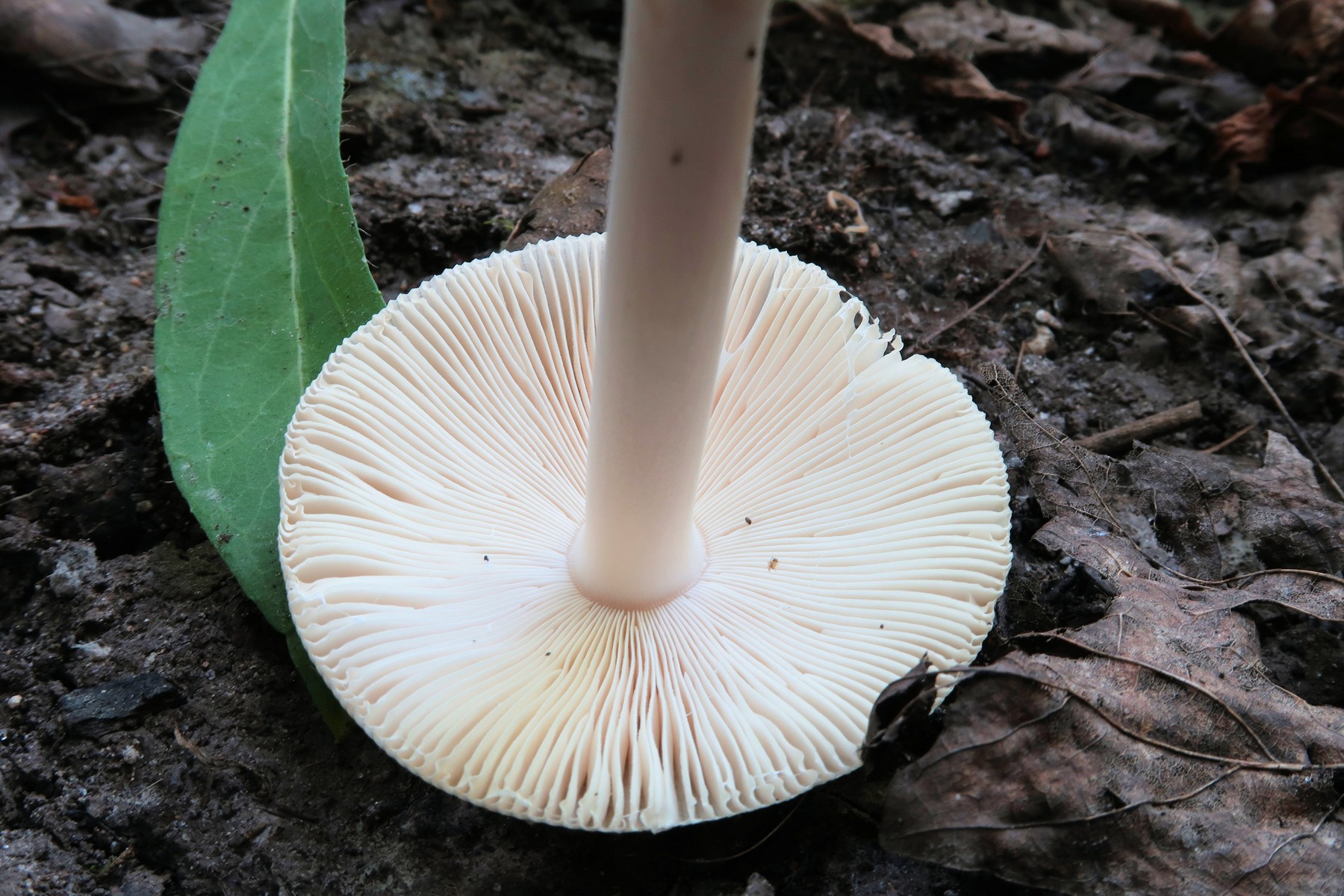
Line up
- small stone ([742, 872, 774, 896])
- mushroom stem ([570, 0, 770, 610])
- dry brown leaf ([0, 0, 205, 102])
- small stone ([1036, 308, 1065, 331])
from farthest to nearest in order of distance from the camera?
dry brown leaf ([0, 0, 205, 102]) < small stone ([1036, 308, 1065, 331]) < small stone ([742, 872, 774, 896]) < mushroom stem ([570, 0, 770, 610])

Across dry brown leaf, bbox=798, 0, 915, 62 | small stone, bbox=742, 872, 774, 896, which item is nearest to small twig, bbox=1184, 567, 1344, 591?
small stone, bbox=742, 872, 774, 896

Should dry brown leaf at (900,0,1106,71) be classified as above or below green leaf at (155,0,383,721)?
above

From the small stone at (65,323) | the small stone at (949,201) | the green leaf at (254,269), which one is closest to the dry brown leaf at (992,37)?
the small stone at (949,201)

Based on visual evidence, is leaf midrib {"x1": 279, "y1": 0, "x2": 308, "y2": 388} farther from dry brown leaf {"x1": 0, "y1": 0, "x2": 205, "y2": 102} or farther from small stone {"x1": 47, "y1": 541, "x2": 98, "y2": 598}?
dry brown leaf {"x1": 0, "y1": 0, "x2": 205, "y2": 102}

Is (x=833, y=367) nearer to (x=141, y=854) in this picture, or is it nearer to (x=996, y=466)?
(x=996, y=466)

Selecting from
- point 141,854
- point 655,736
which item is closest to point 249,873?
point 141,854

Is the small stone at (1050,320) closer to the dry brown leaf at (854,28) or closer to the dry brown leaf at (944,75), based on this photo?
the dry brown leaf at (944,75)

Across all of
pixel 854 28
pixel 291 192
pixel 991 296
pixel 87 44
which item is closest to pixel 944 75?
pixel 854 28

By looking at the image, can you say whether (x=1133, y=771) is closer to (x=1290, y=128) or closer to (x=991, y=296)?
(x=991, y=296)
